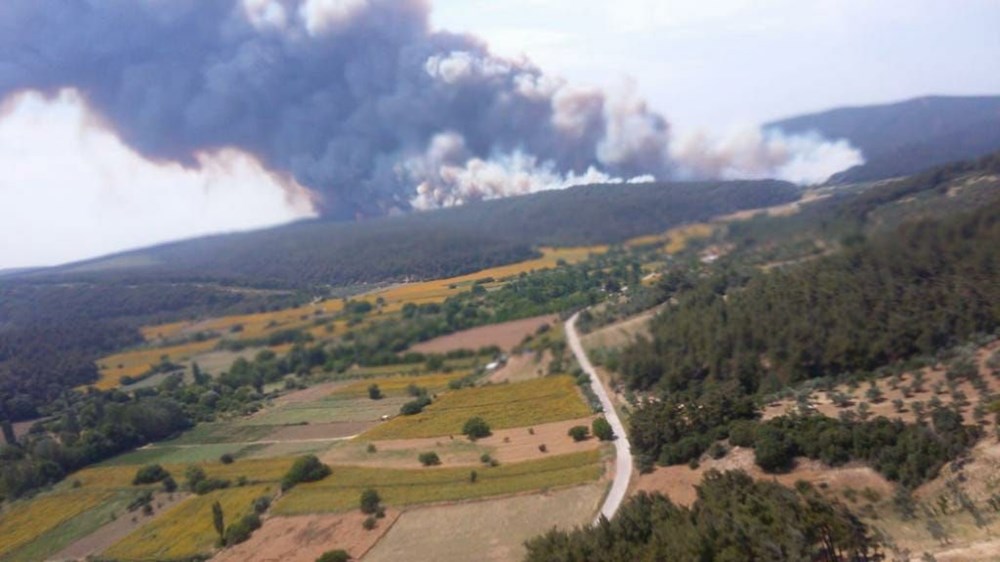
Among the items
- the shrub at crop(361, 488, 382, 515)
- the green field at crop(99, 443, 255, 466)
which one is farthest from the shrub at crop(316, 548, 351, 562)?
the green field at crop(99, 443, 255, 466)

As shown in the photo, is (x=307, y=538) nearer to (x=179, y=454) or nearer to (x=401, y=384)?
(x=401, y=384)

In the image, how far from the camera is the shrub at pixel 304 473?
2688 cm

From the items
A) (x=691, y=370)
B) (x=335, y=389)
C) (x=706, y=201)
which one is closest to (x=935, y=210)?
(x=706, y=201)

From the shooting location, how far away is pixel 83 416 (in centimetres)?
3719

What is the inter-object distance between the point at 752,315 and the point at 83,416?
30218 millimetres

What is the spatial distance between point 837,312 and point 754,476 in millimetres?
10731

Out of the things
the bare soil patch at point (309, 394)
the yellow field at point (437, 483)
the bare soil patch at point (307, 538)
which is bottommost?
the bare soil patch at point (307, 538)

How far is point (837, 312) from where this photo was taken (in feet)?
97.8

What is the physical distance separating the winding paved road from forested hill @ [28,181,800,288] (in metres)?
5.67

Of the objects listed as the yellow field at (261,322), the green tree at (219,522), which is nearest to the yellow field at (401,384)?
the yellow field at (261,322)

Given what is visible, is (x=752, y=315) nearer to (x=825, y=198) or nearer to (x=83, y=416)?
(x=825, y=198)

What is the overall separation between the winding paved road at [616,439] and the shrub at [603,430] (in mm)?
266

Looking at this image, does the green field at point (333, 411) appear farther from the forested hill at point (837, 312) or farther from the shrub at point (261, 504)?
the forested hill at point (837, 312)

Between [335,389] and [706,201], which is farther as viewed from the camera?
[335,389]
